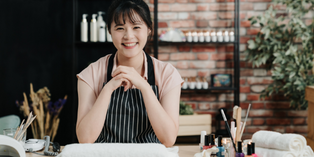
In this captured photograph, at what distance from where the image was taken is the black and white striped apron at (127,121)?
110 centimetres

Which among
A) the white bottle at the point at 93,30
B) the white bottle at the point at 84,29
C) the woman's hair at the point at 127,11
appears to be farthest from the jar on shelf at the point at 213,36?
the woman's hair at the point at 127,11

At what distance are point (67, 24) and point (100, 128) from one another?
2077 mm

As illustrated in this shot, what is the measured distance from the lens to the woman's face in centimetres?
107

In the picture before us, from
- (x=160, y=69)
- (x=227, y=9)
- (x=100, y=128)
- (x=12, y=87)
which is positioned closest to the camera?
(x=100, y=128)

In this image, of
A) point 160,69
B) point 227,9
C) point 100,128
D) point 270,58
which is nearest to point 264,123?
point 270,58

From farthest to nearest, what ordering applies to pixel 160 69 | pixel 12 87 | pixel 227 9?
pixel 227 9, pixel 12 87, pixel 160 69

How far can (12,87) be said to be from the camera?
2.72 m

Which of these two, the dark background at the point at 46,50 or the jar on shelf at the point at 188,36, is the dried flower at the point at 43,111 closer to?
the dark background at the point at 46,50

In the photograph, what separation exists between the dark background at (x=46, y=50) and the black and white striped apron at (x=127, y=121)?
5.30 ft

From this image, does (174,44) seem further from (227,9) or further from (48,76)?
(48,76)

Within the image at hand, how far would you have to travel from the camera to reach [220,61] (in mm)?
3027

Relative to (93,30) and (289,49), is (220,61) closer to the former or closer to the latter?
(289,49)

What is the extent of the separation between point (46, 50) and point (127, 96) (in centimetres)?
199

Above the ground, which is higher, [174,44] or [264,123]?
[174,44]
